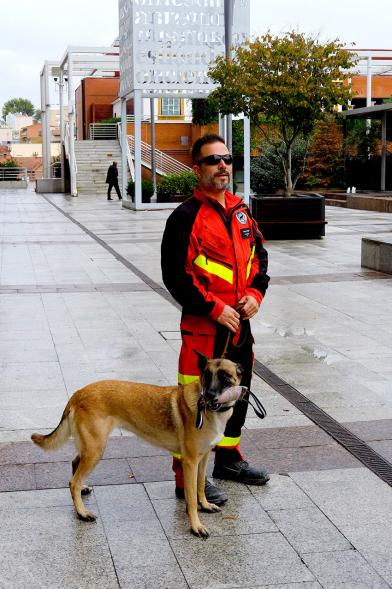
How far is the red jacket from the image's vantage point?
175 inches

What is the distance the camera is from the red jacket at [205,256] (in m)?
4.46

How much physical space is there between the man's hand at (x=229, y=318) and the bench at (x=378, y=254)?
9090mm

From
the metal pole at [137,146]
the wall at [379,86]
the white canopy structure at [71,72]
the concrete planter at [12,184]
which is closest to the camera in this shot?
the metal pole at [137,146]

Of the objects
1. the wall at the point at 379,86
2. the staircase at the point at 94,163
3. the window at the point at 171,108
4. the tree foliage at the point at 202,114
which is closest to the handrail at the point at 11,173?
the window at the point at 171,108

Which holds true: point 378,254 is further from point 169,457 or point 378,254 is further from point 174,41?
point 174,41

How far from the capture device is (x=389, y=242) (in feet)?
43.5

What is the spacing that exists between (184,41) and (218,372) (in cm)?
2539

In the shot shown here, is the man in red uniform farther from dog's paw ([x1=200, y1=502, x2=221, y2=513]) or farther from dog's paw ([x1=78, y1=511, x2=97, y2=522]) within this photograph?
dog's paw ([x1=78, y1=511, x2=97, y2=522])

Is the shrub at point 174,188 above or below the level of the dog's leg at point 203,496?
above

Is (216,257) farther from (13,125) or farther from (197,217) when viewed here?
(13,125)

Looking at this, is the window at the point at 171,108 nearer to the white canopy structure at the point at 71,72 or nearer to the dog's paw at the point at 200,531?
the white canopy structure at the point at 71,72

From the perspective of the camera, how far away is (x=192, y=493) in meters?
4.22

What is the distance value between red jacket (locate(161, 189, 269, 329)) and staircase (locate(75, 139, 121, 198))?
121 feet

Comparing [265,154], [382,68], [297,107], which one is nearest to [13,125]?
[382,68]
